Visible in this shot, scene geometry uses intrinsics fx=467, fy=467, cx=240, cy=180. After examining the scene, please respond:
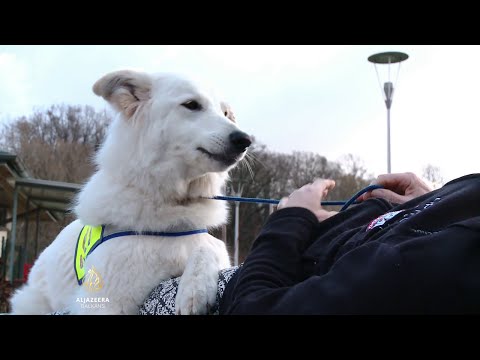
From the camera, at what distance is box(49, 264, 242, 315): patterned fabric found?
2043 mm

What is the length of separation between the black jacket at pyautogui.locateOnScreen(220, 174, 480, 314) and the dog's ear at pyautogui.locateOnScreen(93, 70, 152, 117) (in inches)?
55.9

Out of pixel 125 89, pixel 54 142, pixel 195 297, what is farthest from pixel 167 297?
pixel 54 142

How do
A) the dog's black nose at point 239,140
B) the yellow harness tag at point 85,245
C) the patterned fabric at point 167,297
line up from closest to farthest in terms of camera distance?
the patterned fabric at point 167,297, the yellow harness tag at point 85,245, the dog's black nose at point 239,140

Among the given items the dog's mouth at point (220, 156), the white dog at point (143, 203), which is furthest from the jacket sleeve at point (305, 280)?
the dog's mouth at point (220, 156)

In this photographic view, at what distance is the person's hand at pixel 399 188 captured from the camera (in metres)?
2.22

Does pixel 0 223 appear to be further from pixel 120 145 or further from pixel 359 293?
pixel 359 293

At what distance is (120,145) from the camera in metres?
2.83

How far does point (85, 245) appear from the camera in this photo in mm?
2604

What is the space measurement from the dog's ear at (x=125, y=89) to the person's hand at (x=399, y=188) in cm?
148

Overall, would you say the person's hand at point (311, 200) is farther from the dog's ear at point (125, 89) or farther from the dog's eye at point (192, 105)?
the dog's ear at point (125, 89)

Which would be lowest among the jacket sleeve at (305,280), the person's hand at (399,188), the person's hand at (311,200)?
the jacket sleeve at (305,280)

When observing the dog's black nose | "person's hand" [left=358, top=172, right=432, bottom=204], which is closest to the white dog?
the dog's black nose

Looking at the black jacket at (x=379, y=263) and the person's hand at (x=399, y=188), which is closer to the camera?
the black jacket at (x=379, y=263)
